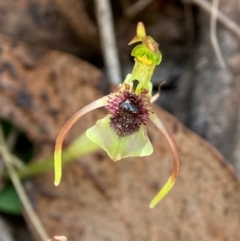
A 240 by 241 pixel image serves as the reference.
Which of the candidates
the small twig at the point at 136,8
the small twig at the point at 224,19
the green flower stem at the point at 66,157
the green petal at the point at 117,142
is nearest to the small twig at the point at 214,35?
the small twig at the point at 224,19

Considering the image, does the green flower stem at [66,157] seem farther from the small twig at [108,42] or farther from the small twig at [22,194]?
the small twig at [108,42]

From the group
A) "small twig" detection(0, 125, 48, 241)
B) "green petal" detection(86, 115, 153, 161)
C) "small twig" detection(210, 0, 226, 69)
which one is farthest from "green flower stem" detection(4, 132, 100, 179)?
"small twig" detection(210, 0, 226, 69)

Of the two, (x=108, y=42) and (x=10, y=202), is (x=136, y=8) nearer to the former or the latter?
(x=108, y=42)

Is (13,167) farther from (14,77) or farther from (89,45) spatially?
(89,45)

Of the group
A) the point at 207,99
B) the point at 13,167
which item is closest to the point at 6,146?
the point at 13,167

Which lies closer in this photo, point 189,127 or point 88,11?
point 189,127

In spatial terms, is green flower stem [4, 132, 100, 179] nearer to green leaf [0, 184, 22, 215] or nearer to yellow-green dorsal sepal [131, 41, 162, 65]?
green leaf [0, 184, 22, 215]
